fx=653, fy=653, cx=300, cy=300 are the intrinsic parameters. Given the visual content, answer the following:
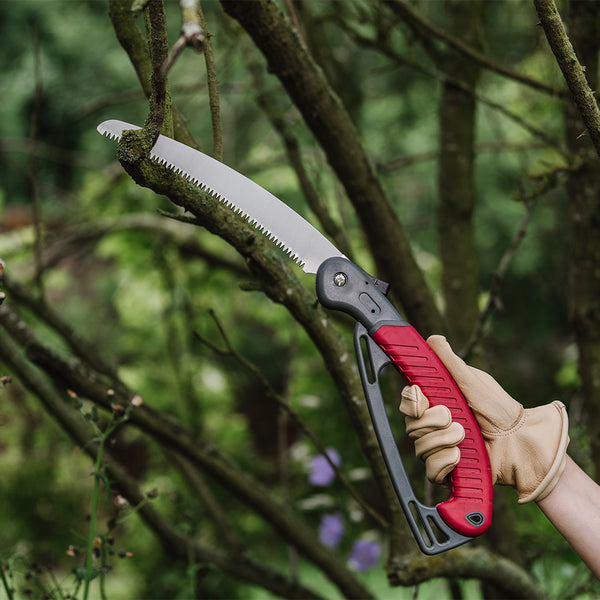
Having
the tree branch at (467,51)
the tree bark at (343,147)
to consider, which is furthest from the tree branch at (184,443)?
the tree branch at (467,51)

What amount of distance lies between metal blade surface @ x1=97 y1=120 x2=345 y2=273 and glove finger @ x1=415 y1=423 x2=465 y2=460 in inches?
11.3

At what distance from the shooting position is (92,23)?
22.1 ft

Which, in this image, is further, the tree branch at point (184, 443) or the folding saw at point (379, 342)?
the tree branch at point (184, 443)

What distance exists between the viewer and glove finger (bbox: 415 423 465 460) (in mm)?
877

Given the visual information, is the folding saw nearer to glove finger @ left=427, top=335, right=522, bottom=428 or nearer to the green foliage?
glove finger @ left=427, top=335, right=522, bottom=428

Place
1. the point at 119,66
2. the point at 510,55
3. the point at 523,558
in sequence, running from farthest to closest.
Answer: the point at 119,66
the point at 510,55
the point at 523,558

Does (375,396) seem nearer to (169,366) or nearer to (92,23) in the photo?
(169,366)

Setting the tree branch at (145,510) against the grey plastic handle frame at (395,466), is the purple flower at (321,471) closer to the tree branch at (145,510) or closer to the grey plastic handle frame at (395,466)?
the tree branch at (145,510)

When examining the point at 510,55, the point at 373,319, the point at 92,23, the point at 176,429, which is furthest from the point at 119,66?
the point at 373,319

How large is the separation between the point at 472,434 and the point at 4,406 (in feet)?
11.6

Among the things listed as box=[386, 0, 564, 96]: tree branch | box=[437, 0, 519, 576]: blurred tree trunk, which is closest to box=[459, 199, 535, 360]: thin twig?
box=[386, 0, 564, 96]: tree branch

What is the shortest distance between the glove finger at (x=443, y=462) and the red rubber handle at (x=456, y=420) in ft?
0.05

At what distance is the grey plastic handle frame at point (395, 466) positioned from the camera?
2.86 ft

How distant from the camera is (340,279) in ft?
3.07
